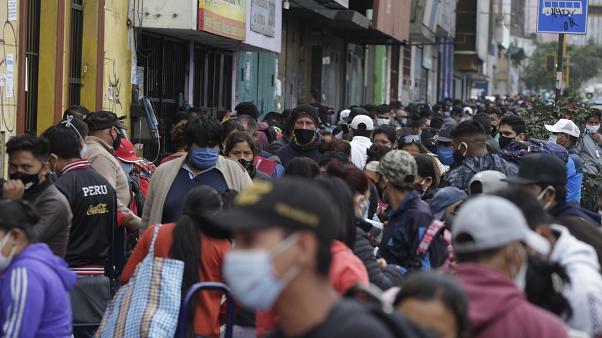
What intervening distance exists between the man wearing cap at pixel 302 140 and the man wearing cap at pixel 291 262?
25.9 feet

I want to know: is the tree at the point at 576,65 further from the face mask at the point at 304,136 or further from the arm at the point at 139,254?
the arm at the point at 139,254

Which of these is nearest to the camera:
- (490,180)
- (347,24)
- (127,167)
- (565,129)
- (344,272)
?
(344,272)

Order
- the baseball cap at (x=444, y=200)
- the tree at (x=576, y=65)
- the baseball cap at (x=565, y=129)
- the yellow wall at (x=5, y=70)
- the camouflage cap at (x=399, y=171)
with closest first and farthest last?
the camouflage cap at (x=399, y=171), the baseball cap at (x=444, y=200), the yellow wall at (x=5, y=70), the baseball cap at (x=565, y=129), the tree at (x=576, y=65)

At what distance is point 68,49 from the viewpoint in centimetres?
1452

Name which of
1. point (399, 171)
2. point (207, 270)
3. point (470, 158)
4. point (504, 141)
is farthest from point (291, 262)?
point (504, 141)

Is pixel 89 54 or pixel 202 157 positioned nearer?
pixel 202 157

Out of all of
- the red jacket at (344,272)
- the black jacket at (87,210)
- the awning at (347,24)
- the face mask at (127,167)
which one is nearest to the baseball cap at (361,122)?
the face mask at (127,167)

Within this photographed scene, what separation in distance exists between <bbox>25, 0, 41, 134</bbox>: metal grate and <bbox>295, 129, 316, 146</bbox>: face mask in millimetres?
3432

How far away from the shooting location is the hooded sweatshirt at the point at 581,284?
16.1 feet

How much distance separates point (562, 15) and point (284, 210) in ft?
64.6

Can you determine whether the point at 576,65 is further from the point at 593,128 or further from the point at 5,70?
the point at 5,70

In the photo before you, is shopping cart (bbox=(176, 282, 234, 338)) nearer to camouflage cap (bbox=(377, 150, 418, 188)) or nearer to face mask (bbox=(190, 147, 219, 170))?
camouflage cap (bbox=(377, 150, 418, 188))

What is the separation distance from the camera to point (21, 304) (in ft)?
18.8

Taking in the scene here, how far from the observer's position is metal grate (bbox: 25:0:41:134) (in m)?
13.5
